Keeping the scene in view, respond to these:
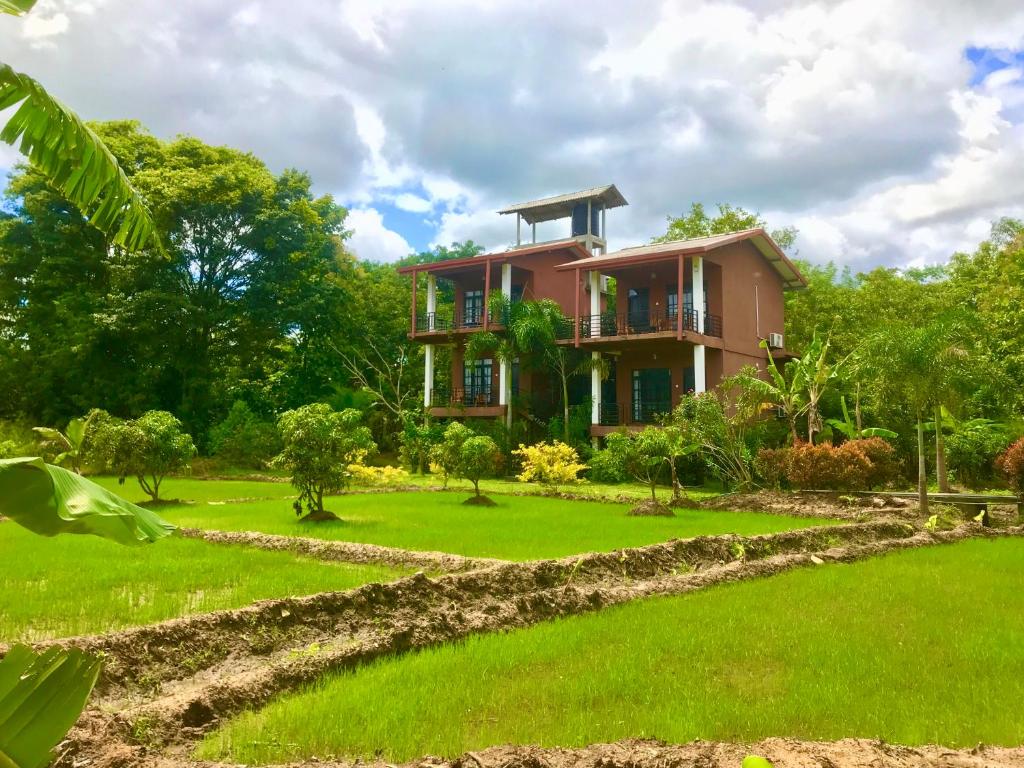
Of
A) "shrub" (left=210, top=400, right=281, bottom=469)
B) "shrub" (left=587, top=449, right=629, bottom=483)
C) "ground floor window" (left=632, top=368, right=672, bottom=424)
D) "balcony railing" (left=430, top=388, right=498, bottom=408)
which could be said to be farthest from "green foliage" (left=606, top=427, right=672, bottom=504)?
"shrub" (left=210, top=400, right=281, bottom=469)

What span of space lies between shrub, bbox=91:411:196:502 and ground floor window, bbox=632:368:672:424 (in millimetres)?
13642

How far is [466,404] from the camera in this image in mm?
27734

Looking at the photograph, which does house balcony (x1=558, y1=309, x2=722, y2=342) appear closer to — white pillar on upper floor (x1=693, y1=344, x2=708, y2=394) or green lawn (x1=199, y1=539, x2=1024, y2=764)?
white pillar on upper floor (x1=693, y1=344, x2=708, y2=394)

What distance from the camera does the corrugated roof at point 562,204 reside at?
28734mm

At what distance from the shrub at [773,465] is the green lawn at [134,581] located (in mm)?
11482

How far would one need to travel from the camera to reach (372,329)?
33406 mm

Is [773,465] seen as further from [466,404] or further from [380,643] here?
[380,643]

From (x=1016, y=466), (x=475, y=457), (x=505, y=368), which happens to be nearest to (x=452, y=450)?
(x=475, y=457)

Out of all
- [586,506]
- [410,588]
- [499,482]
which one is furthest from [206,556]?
[499,482]

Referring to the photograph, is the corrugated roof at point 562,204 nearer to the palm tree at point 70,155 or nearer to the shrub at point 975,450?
the shrub at point 975,450

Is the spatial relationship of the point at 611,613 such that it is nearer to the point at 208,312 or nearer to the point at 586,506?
the point at 586,506

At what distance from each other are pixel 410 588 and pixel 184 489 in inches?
592

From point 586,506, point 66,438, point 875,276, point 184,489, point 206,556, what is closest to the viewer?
point 66,438

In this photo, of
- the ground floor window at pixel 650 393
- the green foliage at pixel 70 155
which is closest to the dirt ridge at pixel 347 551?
the green foliage at pixel 70 155
